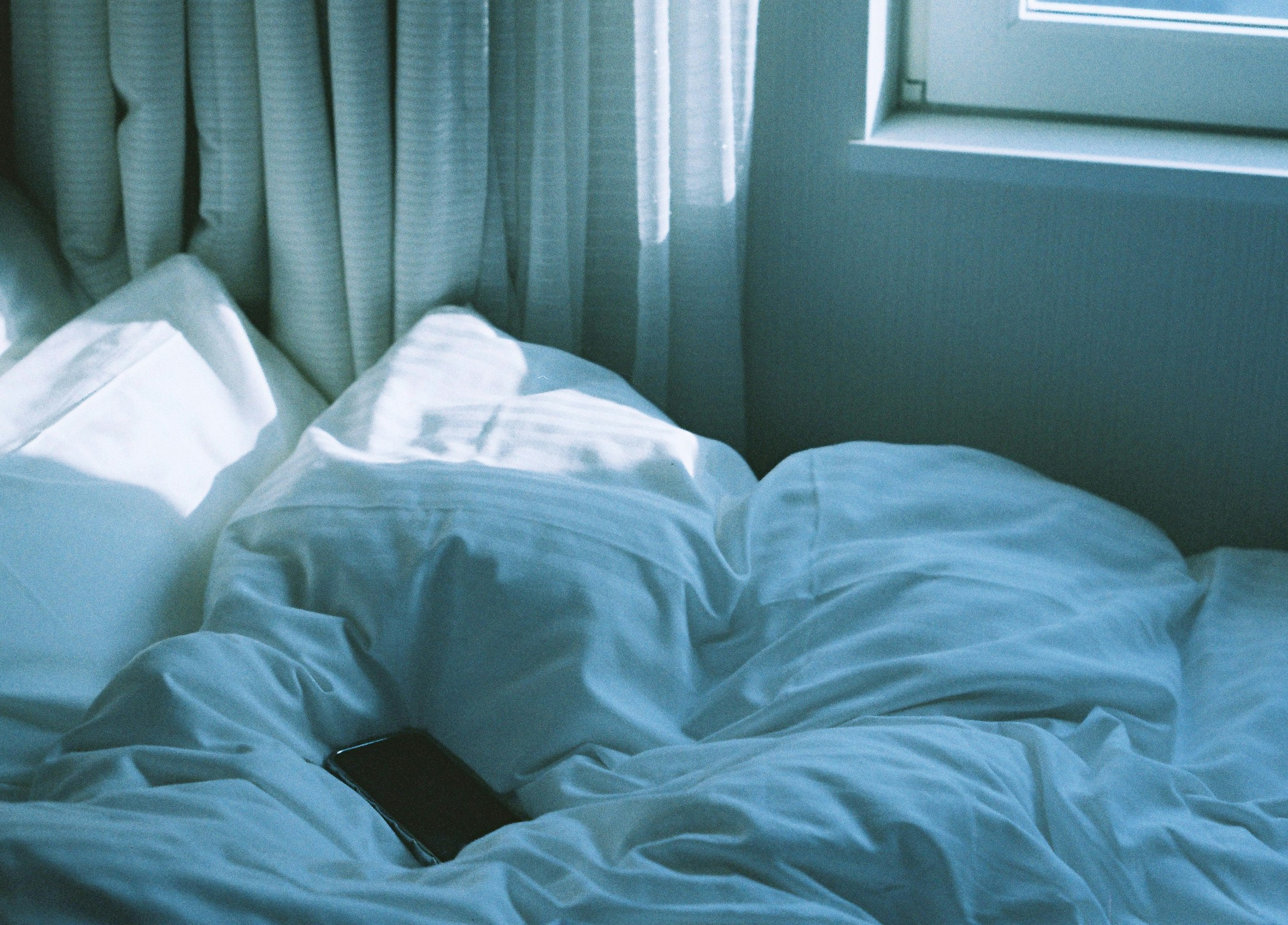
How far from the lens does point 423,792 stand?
91 cm

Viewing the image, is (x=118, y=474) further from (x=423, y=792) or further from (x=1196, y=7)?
(x=1196, y=7)

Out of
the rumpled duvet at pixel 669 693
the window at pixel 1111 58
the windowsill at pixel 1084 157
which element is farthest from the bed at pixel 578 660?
the window at pixel 1111 58

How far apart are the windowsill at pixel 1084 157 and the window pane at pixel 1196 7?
0.39 ft

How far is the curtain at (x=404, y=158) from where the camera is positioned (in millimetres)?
1324

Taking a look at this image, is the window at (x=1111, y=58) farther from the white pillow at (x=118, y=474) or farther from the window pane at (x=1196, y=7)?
the white pillow at (x=118, y=474)

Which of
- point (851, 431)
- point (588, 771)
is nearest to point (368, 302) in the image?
point (851, 431)

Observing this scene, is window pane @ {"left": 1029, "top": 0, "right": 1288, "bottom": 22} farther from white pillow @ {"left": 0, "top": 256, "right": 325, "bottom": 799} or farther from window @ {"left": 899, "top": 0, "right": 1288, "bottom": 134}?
white pillow @ {"left": 0, "top": 256, "right": 325, "bottom": 799}

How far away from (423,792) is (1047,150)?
0.91m

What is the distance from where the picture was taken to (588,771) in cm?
92

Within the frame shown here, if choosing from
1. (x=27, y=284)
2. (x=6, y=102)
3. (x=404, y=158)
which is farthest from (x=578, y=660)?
(x=6, y=102)

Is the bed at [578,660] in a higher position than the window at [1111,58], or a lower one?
lower

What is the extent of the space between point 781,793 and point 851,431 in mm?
832

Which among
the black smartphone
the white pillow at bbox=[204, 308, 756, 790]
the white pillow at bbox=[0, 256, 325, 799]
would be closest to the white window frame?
the white pillow at bbox=[204, 308, 756, 790]

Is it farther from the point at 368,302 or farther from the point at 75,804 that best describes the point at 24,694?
the point at 368,302
